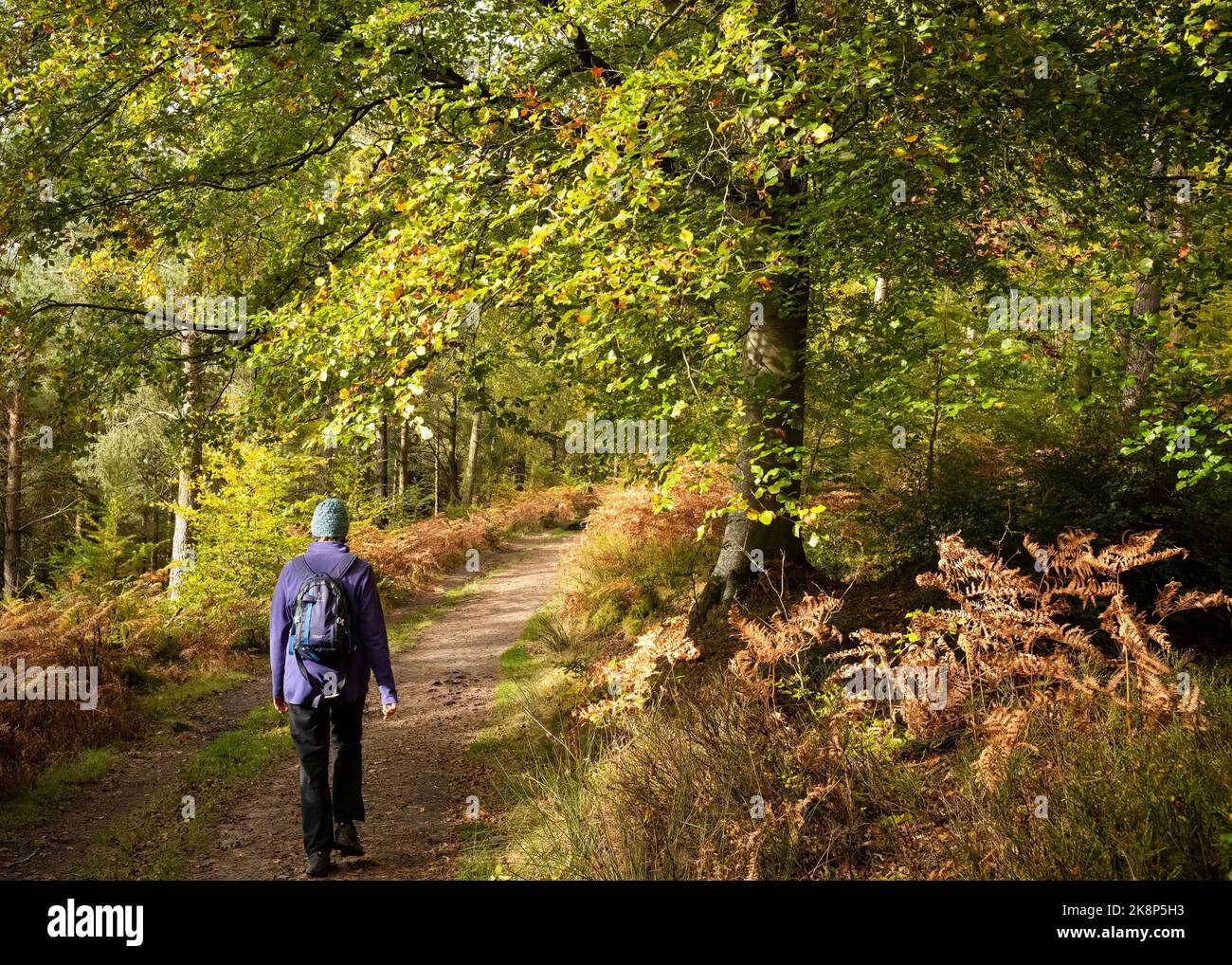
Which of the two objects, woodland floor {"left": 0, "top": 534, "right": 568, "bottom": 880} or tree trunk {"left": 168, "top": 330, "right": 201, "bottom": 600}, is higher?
tree trunk {"left": 168, "top": 330, "right": 201, "bottom": 600}

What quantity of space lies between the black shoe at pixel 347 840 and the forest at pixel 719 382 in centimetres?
18

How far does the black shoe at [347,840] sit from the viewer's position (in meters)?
5.04

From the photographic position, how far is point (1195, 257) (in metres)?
4.74

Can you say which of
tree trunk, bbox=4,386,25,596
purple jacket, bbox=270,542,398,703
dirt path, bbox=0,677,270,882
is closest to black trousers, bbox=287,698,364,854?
purple jacket, bbox=270,542,398,703

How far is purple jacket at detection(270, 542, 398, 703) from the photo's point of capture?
4738 mm

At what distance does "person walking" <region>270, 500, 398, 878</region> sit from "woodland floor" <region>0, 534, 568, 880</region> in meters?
0.46

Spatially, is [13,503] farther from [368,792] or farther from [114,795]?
[368,792]

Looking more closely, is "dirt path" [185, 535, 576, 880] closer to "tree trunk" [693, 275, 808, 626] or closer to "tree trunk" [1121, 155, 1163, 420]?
"tree trunk" [693, 275, 808, 626]

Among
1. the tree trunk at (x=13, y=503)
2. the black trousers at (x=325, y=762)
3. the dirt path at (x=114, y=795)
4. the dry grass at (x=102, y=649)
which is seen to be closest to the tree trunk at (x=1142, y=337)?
the black trousers at (x=325, y=762)

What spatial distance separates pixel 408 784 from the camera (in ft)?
23.2

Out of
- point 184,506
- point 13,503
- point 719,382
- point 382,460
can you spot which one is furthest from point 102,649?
point 382,460

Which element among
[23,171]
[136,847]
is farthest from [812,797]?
[23,171]
